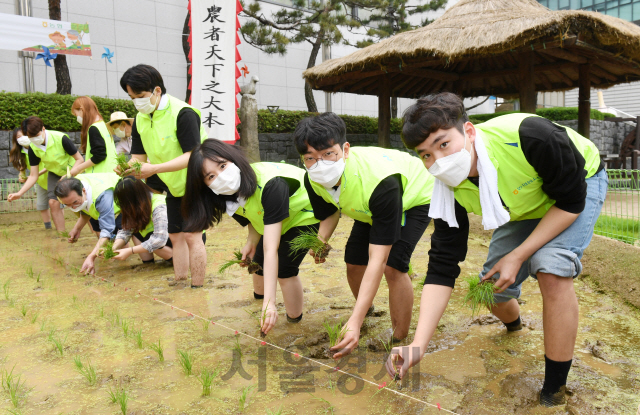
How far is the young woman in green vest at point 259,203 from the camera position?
2.58 meters

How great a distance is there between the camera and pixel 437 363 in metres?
2.35

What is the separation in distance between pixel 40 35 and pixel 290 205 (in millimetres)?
7893

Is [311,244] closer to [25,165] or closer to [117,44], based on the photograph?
[25,165]

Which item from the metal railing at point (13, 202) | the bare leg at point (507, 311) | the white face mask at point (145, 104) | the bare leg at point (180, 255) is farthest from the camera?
the metal railing at point (13, 202)

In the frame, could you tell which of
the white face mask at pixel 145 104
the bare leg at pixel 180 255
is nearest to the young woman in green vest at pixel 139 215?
the bare leg at pixel 180 255

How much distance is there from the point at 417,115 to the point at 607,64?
7953mm

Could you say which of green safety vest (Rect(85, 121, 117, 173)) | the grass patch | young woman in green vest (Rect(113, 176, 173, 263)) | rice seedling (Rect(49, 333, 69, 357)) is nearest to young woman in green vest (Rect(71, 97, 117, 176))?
green safety vest (Rect(85, 121, 117, 173))

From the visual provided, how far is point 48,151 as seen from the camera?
5.82 meters

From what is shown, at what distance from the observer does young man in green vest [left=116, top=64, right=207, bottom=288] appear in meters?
3.48

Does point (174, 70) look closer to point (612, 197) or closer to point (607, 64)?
point (607, 64)

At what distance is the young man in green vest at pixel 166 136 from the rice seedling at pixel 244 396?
5.24 feet

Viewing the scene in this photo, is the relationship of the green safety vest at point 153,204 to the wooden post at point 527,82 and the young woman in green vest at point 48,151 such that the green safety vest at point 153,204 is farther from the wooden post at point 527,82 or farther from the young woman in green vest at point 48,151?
the wooden post at point 527,82

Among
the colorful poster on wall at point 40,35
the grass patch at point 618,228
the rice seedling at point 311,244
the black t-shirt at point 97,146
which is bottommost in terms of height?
the grass patch at point 618,228

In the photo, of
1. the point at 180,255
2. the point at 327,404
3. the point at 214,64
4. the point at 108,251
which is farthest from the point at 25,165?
the point at 327,404
